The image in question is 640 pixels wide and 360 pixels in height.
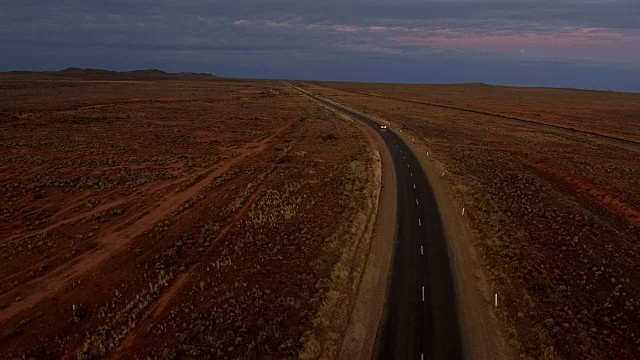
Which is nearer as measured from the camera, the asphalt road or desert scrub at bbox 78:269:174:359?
desert scrub at bbox 78:269:174:359

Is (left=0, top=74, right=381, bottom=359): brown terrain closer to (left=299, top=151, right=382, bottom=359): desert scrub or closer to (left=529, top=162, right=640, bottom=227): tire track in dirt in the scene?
(left=299, top=151, right=382, bottom=359): desert scrub

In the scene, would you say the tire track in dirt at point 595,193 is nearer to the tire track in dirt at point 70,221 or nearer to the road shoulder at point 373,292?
A: the road shoulder at point 373,292

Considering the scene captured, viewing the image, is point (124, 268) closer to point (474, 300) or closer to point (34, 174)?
point (474, 300)

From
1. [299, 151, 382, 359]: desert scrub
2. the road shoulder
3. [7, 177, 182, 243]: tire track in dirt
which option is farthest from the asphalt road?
[7, 177, 182, 243]: tire track in dirt

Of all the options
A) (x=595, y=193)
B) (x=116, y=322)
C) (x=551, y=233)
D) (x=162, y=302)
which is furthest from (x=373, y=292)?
(x=595, y=193)

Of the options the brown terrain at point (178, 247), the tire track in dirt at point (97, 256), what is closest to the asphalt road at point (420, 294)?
the brown terrain at point (178, 247)

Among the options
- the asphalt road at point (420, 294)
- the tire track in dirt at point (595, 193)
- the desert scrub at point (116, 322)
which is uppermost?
the tire track in dirt at point (595, 193)
